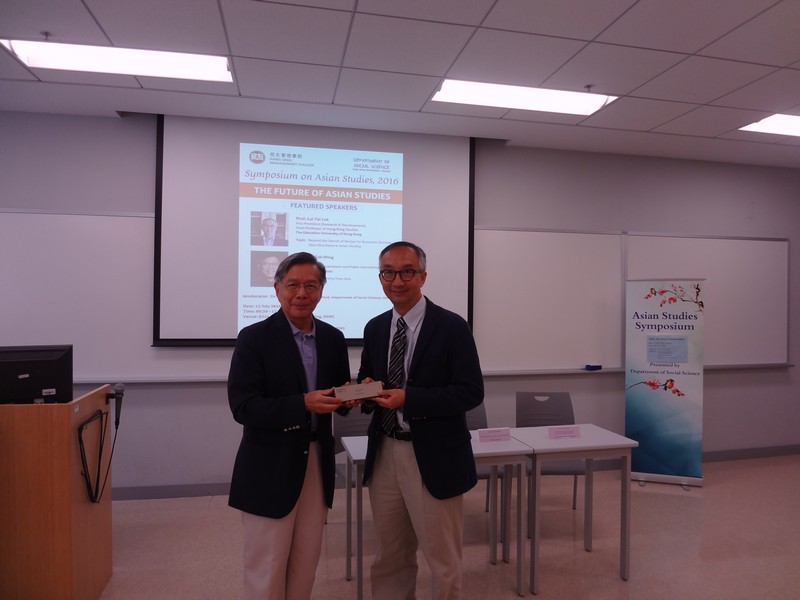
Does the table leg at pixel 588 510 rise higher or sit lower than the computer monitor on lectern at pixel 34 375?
lower

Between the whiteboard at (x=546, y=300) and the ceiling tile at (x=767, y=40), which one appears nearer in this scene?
the ceiling tile at (x=767, y=40)

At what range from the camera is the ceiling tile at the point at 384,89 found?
3121 millimetres

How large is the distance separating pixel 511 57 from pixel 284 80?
1.47 m

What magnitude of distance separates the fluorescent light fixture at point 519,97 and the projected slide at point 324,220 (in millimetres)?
880

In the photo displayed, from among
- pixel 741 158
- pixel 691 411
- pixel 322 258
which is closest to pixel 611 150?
pixel 741 158

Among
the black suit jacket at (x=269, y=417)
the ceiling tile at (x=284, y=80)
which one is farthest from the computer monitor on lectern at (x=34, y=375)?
the ceiling tile at (x=284, y=80)

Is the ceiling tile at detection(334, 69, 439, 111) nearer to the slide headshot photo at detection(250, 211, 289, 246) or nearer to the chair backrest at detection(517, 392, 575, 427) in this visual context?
the slide headshot photo at detection(250, 211, 289, 246)

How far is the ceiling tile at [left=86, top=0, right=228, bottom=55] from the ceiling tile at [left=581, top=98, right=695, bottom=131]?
2750 mm

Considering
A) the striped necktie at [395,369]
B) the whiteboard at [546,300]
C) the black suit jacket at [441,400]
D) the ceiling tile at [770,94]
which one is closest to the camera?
the black suit jacket at [441,400]

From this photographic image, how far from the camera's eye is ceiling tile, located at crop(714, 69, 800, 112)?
311 cm

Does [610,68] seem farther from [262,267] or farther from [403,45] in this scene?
[262,267]

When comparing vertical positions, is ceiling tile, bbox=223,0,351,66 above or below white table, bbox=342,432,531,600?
above

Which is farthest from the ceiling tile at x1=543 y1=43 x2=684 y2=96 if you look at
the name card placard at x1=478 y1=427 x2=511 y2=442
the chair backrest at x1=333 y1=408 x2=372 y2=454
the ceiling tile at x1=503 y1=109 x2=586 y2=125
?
the chair backrest at x1=333 y1=408 x2=372 y2=454

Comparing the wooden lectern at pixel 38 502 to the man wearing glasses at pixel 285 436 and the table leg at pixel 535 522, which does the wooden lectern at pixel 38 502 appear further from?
the table leg at pixel 535 522
